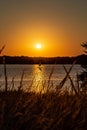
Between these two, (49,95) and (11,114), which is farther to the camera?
(49,95)

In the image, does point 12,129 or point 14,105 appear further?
point 14,105

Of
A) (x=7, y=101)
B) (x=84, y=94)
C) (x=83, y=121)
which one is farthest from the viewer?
(x=84, y=94)

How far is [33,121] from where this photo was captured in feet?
11.9

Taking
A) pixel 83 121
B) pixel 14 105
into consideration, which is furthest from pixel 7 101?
pixel 83 121

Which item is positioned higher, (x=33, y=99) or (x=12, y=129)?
(x=33, y=99)

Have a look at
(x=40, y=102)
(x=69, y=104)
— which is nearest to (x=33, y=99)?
(x=40, y=102)

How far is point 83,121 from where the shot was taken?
3.73m

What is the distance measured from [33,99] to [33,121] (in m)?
0.53

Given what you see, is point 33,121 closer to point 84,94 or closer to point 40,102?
point 40,102

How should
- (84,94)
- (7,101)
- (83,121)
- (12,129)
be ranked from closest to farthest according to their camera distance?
1. (12,129)
2. (83,121)
3. (7,101)
4. (84,94)

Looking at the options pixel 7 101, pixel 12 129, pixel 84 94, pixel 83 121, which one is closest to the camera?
pixel 12 129

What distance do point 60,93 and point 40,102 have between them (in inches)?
22.2

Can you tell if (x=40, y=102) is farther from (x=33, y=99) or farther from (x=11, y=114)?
(x=11, y=114)

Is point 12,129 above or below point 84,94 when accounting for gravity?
below
